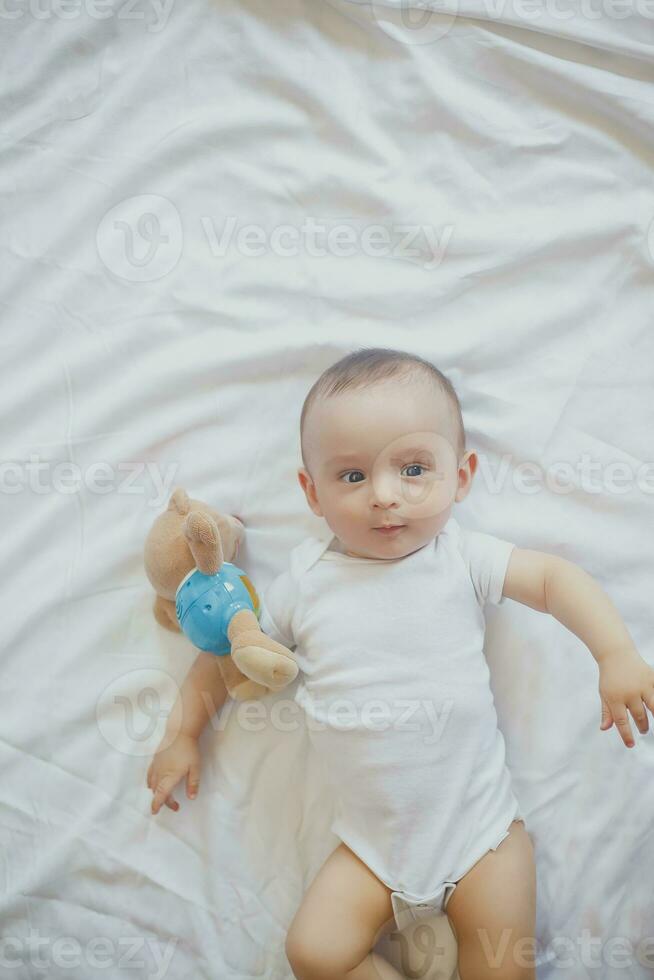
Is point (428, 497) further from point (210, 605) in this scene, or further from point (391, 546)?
point (210, 605)

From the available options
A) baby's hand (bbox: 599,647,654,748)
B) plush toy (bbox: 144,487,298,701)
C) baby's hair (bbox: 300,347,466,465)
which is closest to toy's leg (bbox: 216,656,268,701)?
plush toy (bbox: 144,487,298,701)

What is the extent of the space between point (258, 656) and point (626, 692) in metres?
0.44

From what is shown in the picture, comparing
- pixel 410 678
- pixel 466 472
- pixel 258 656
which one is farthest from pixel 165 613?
pixel 466 472

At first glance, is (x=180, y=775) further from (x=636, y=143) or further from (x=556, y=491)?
(x=636, y=143)

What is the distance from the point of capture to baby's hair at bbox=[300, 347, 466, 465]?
1112mm

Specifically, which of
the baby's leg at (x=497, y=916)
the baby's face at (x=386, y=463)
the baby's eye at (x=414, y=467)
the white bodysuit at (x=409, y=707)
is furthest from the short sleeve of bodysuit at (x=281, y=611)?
the baby's leg at (x=497, y=916)

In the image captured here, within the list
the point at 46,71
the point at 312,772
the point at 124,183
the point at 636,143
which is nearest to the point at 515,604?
the point at 312,772

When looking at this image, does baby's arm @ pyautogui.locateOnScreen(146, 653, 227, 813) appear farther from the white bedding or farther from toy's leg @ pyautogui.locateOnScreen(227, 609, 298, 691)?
toy's leg @ pyautogui.locateOnScreen(227, 609, 298, 691)

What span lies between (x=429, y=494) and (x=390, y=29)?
0.70 metres

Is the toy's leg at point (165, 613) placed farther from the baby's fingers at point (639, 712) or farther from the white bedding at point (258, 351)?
the baby's fingers at point (639, 712)

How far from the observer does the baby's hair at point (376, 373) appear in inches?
43.8

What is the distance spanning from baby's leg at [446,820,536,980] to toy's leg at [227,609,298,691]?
1.14ft

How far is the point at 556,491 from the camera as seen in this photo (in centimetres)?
123

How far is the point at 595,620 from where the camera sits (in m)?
1.08
